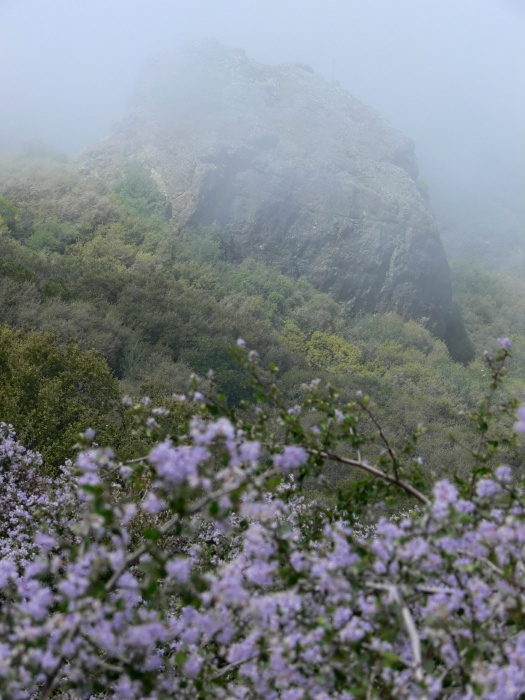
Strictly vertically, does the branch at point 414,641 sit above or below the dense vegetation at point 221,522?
above

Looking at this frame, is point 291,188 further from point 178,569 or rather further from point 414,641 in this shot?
point 414,641

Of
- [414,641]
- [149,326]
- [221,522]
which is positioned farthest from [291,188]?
[414,641]

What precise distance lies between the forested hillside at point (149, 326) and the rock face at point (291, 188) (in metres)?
1.32

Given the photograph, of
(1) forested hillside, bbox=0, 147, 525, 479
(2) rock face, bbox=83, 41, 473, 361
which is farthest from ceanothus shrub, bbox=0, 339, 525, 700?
(2) rock face, bbox=83, 41, 473, 361

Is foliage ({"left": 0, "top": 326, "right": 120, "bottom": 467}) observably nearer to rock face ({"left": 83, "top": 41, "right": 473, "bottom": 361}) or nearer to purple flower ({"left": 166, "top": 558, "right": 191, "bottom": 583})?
purple flower ({"left": 166, "top": 558, "right": 191, "bottom": 583})

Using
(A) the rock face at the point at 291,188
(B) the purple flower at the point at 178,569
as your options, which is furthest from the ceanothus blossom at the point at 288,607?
(A) the rock face at the point at 291,188

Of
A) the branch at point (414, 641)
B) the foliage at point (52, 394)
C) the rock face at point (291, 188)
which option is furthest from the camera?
the rock face at point (291, 188)

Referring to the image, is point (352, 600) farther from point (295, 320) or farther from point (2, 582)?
point (295, 320)

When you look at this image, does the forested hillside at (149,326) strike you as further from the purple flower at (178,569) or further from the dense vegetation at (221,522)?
the purple flower at (178,569)

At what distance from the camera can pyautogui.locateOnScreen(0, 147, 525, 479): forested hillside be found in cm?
898

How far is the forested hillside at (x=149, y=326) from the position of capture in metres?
8.98

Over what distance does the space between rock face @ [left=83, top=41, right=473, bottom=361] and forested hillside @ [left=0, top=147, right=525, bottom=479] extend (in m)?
1.32

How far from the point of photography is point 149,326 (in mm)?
15820

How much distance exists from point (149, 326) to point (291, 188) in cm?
1792
